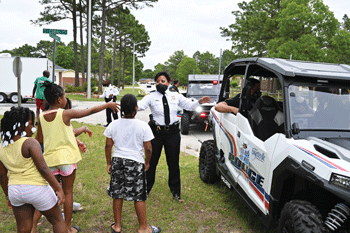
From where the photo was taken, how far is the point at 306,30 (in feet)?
95.8

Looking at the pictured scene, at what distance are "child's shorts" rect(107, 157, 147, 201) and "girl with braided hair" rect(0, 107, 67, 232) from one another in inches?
37.0

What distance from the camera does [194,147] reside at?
930 centimetres

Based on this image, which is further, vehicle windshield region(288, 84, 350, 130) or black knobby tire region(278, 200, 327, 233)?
vehicle windshield region(288, 84, 350, 130)

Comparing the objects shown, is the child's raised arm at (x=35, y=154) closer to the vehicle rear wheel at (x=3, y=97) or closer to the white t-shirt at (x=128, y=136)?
the white t-shirt at (x=128, y=136)

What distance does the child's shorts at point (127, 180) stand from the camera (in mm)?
3592

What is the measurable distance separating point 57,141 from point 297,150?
8.01 feet

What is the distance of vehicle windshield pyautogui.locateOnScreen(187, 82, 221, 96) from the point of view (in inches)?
499

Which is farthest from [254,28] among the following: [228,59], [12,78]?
[228,59]

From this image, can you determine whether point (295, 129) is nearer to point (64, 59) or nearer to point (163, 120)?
point (163, 120)

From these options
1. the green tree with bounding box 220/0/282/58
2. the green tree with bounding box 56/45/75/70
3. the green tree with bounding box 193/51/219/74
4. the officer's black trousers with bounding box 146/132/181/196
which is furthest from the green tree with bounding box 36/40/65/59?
the officer's black trousers with bounding box 146/132/181/196

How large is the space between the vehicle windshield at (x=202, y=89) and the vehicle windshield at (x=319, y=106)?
9411 mm

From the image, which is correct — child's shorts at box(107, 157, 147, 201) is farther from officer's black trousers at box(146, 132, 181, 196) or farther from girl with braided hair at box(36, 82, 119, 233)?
officer's black trousers at box(146, 132, 181, 196)

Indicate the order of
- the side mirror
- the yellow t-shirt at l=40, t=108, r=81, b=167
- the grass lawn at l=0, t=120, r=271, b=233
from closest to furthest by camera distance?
1. the side mirror
2. the yellow t-shirt at l=40, t=108, r=81, b=167
3. the grass lawn at l=0, t=120, r=271, b=233

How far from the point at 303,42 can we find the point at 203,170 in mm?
26013
